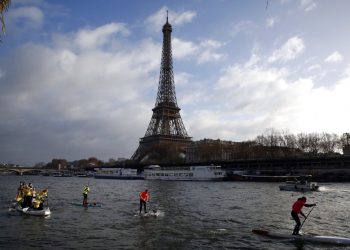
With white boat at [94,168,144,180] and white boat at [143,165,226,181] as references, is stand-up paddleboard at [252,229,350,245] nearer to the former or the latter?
white boat at [143,165,226,181]

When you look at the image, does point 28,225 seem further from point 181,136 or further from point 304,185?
point 181,136

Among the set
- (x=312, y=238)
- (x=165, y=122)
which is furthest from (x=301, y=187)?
(x=165, y=122)

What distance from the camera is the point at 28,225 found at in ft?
89.1

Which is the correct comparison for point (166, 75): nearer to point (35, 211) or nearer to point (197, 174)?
point (197, 174)

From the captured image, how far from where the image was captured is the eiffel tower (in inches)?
7372

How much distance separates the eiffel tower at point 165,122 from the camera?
614 ft

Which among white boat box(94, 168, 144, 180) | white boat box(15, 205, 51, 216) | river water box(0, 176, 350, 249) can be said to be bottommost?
river water box(0, 176, 350, 249)

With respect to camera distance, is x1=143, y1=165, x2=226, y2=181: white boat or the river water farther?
x1=143, y1=165, x2=226, y2=181: white boat

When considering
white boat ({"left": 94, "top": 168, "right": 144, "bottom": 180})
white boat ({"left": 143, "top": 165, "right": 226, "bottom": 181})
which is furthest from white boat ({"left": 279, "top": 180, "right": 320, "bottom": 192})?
white boat ({"left": 94, "top": 168, "right": 144, "bottom": 180})

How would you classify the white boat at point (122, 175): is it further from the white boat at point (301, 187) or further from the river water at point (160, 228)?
the river water at point (160, 228)

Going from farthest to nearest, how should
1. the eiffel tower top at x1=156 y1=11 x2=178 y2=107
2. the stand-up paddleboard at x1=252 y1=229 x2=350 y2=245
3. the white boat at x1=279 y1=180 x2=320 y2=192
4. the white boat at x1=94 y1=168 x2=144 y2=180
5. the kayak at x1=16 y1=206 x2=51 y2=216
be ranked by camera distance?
the eiffel tower top at x1=156 y1=11 x2=178 y2=107, the white boat at x1=94 y1=168 x2=144 y2=180, the white boat at x1=279 y1=180 x2=320 y2=192, the kayak at x1=16 y1=206 x2=51 y2=216, the stand-up paddleboard at x1=252 y1=229 x2=350 y2=245

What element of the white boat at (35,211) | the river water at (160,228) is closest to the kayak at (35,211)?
the white boat at (35,211)

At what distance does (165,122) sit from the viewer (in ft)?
627

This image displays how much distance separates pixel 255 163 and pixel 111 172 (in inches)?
2294
